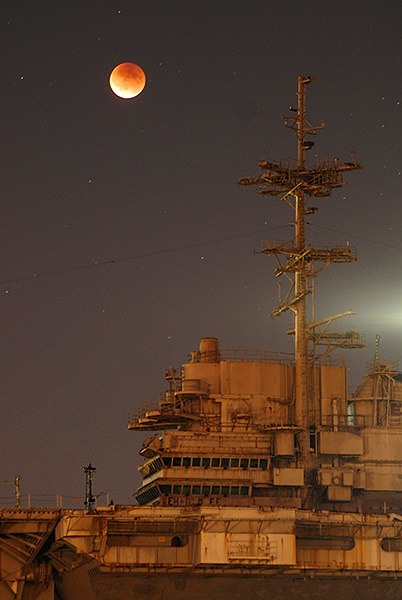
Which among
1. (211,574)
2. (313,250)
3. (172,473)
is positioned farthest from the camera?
(313,250)

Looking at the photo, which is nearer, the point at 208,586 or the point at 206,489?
the point at 208,586

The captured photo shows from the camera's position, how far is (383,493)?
40.5m

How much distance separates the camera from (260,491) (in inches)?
1555

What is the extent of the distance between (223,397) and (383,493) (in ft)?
20.5

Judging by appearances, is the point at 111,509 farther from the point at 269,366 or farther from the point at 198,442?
the point at 269,366

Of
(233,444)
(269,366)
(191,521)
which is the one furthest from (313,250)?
(191,521)

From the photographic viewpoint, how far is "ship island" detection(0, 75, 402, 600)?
3541 centimetres

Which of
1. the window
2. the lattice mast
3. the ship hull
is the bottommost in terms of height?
the ship hull

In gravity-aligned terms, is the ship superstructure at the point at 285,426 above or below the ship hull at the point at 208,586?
above

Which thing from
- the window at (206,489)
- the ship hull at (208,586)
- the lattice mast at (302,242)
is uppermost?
the lattice mast at (302,242)

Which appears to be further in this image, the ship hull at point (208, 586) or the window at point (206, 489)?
the window at point (206, 489)

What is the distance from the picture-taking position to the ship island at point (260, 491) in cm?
3541

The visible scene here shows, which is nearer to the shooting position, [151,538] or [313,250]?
[151,538]

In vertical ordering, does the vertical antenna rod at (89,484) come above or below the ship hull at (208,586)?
above
